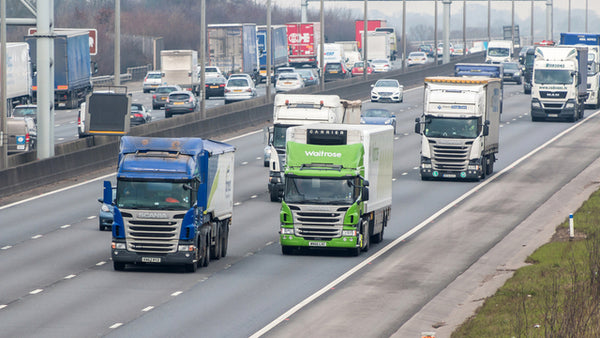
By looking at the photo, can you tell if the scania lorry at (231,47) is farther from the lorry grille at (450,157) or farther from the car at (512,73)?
the lorry grille at (450,157)

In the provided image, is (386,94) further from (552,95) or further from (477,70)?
(552,95)

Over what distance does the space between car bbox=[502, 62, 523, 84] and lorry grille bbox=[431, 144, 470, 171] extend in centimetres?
5650

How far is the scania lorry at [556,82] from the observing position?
71.1m

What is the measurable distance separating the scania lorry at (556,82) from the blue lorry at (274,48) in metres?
42.6

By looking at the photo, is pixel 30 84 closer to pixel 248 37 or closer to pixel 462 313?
pixel 248 37

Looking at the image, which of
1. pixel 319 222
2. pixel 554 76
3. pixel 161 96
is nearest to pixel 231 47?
pixel 161 96

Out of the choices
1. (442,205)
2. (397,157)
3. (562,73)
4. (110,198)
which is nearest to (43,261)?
(110,198)

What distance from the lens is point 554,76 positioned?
71.1 metres

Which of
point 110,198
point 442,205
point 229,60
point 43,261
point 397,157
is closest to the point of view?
point 110,198

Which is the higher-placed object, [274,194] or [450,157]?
[450,157]

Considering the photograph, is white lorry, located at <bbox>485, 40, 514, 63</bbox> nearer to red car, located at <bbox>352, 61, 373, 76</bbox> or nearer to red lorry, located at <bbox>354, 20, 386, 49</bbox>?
red car, located at <bbox>352, 61, 373, 76</bbox>

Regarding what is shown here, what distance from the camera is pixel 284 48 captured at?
123m

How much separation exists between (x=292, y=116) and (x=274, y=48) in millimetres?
73561

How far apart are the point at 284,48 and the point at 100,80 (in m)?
18.6
